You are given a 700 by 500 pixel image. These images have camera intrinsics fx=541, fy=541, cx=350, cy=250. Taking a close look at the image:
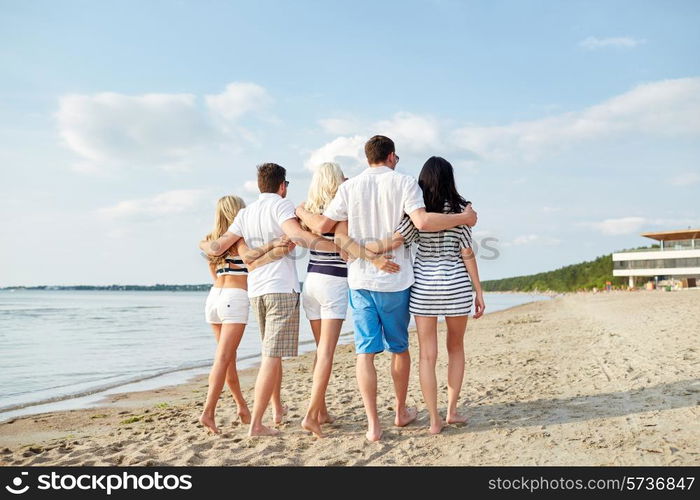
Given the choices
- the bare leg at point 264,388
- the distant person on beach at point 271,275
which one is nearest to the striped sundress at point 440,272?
the distant person on beach at point 271,275

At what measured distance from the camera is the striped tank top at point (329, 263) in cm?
406

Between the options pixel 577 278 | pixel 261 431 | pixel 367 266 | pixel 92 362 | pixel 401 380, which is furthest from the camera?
pixel 577 278

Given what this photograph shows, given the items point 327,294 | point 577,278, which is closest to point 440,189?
point 327,294

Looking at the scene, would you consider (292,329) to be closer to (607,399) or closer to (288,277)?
(288,277)

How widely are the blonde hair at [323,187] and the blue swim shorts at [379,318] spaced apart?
2.32ft

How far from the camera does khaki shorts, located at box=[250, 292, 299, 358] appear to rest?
163 inches

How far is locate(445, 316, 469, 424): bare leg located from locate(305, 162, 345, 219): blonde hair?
4.26 feet

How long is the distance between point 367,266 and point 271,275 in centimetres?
77

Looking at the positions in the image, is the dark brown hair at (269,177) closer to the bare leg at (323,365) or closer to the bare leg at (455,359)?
the bare leg at (323,365)

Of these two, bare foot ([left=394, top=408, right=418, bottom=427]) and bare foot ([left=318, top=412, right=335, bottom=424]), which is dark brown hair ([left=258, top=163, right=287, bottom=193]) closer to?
bare foot ([left=318, top=412, right=335, bottom=424])

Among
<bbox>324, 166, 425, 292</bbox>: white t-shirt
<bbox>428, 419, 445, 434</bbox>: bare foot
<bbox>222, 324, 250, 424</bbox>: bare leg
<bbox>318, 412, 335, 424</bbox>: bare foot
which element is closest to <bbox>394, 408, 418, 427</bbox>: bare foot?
<bbox>428, 419, 445, 434</bbox>: bare foot

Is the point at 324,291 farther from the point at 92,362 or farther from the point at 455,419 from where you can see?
the point at 92,362

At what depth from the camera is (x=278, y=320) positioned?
415 centimetres
